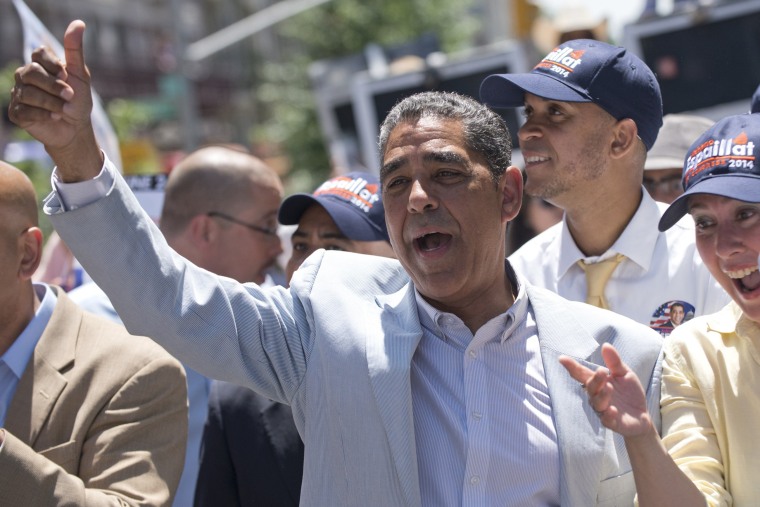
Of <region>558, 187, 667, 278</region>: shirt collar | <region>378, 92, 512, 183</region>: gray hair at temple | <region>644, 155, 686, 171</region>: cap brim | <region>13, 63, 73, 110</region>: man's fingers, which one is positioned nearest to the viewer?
<region>13, 63, 73, 110</region>: man's fingers

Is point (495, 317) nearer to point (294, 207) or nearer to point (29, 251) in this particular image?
point (29, 251)

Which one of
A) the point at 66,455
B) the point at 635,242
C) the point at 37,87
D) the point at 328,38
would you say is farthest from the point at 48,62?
the point at 328,38

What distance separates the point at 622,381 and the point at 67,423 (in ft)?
4.81

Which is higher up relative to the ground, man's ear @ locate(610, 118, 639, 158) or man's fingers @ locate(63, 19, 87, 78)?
man's fingers @ locate(63, 19, 87, 78)

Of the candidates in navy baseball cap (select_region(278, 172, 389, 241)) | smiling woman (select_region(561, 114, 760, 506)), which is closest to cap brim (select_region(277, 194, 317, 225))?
navy baseball cap (select_region(278, 172, 389, 241))

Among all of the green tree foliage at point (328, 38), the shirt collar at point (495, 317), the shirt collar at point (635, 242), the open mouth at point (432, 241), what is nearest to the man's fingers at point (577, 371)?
the shirt collar at point (495, 317)

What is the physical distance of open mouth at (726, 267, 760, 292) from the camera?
2.47 meters

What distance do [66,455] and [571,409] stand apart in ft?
4.32

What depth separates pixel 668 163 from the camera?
13.8ft

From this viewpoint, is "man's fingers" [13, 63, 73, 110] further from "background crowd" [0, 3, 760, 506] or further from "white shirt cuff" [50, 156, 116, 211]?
"white shirt cuff" [50, 156, 116, 211]

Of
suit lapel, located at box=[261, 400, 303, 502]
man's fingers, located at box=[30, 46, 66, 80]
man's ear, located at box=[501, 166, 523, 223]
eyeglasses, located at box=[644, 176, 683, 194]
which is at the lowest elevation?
suit lapel, located at box=[261, 400, 303, 502]

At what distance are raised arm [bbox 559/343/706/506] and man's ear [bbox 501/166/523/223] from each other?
584 mm

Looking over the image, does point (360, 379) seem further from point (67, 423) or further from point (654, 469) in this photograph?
point (67, 423)

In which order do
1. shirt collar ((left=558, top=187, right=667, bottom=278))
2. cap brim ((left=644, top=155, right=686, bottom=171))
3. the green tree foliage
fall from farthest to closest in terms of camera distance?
the green tree foliage < cap brim ((left=644, top=155, right=686, bottom=171)) < shirt collar ((left=558, top=187, right=667, bottom=278))
